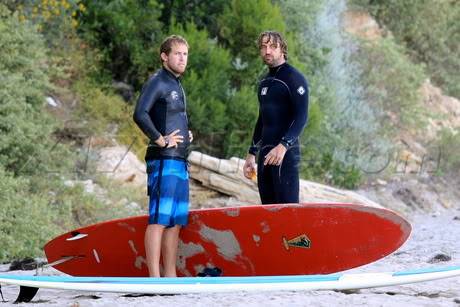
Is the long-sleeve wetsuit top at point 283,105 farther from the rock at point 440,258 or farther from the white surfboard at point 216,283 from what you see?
the rock at point 440,258

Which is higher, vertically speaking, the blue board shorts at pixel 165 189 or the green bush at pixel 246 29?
the green bush at pixel 246 29

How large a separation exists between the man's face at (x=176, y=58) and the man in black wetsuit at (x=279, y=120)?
579 millimetres

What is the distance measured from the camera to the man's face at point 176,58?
18.7ft

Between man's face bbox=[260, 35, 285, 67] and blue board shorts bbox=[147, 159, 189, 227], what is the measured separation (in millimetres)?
914

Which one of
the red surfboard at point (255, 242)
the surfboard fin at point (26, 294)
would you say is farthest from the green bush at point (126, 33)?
the surfboard fin at point (26, 294)

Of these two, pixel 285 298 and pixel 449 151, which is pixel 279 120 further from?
pixel 449 151

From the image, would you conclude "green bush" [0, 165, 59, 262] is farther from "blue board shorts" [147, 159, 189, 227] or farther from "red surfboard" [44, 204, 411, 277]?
"blue board shorts" [147, 159, 189, 227]

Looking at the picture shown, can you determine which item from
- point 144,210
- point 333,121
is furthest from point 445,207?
point 144,210

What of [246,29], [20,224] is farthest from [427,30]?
[20,224]

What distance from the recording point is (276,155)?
5875mm

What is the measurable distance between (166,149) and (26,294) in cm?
124

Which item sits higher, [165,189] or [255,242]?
[165,189]

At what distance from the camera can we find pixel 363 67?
17.7m

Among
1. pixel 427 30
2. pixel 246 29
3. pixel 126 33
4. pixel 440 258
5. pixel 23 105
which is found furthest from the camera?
pixel 427 30
